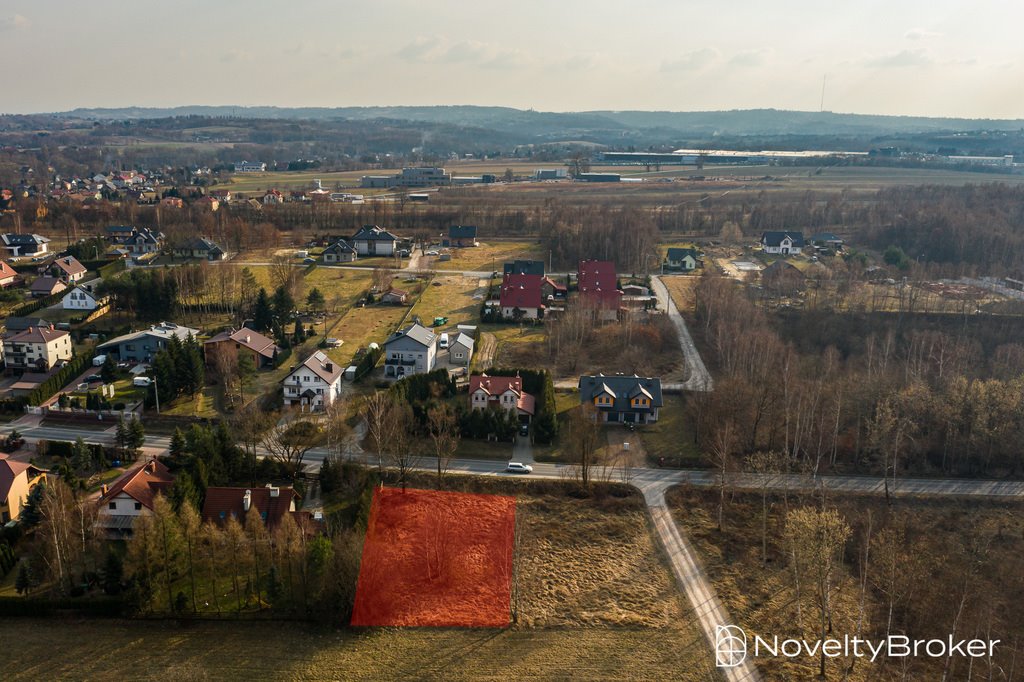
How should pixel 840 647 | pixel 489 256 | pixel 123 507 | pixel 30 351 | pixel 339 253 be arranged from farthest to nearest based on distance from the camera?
pixel 489 256, pixel 339 253, pixel 30 351, pixel 123 507, pixel 840 647

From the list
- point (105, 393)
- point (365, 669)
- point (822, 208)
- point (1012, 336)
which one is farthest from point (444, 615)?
point (822, 208)

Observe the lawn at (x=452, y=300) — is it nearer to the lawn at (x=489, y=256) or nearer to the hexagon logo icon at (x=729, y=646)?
the lawn at (x=489, y=256)

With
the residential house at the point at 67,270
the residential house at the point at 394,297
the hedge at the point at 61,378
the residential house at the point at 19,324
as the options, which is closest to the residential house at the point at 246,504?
the hedge at the point at 61,378

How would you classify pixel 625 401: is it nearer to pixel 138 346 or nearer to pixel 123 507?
pixel 123 507

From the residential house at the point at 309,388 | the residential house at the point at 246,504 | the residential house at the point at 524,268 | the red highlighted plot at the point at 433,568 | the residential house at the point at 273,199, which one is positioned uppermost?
the residential house at the point at 273,199

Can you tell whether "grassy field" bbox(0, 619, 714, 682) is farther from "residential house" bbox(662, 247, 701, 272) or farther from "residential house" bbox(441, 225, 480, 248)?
"residential house" bbox(441, 225, 480, 248)

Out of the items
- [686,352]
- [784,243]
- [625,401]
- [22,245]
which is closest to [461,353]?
[625,401]
